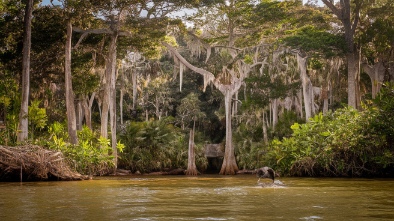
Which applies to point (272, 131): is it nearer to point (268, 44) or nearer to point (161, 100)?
point (268, 44)

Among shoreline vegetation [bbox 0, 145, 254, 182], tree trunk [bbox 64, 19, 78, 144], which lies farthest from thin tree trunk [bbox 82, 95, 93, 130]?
shoreline vegetation [bbox 0, 145, 254, 182]

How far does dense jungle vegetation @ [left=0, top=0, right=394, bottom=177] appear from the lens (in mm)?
18016

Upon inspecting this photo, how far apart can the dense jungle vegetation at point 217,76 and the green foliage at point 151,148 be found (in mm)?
65

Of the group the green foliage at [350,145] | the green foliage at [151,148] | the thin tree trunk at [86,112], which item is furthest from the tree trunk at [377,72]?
the thin tree trunk at [86,112]

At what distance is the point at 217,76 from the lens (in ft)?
96.7

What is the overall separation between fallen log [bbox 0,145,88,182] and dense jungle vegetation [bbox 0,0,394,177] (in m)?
1.58

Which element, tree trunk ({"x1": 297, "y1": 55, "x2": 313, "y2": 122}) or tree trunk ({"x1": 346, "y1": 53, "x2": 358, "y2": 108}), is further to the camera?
tree trunk ({"x1": 297, "y1": 55, "x2": 313, "y2": 122})

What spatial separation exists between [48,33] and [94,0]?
9.15 feet

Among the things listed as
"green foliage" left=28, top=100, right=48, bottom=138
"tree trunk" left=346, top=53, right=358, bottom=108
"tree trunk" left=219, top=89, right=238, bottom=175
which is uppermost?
"tree trunk" left=346, top=53, right=358, bottom=108

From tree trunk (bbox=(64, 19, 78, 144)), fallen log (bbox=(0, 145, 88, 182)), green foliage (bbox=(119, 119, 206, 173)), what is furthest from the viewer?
green foliage (bbox=(119, 119, 206, 173))

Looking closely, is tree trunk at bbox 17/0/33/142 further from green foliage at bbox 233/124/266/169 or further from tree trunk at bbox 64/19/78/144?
green foliage at bbox 233/124/266/169

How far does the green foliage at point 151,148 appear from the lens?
2759cm

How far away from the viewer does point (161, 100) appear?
40.3 metres

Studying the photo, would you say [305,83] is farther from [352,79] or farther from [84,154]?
[84,154]
